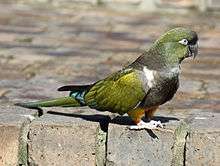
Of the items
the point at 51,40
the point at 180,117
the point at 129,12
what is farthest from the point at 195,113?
the point at 129,12

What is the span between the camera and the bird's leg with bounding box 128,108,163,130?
3.82m

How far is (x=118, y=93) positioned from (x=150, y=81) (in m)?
0.19

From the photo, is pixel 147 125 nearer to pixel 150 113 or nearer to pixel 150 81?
pixel 150 113

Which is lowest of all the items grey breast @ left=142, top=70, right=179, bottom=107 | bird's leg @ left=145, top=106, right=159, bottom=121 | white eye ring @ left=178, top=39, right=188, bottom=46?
bird's leg @ left=145, top=106, right=159, bottom=121

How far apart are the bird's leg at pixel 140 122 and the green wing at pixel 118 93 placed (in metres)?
0.05

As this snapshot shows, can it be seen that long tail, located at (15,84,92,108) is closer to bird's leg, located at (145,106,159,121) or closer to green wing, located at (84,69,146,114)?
green wing, located at (84,69,146,114)

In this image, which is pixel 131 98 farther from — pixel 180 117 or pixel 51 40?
pixel 51 40

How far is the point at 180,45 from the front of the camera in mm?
3752

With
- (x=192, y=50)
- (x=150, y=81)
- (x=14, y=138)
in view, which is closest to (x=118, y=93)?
(x=150, y=81)

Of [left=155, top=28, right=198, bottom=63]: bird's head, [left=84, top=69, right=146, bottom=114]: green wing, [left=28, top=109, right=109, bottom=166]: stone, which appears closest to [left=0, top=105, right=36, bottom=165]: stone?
[left=28, top=109, right=109, bottom=166]: stone

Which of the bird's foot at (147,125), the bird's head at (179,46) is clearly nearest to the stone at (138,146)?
the bird's foot at (147,125)

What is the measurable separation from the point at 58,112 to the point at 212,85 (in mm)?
1462

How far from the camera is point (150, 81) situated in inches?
146

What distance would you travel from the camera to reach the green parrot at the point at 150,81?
371 centimetres
